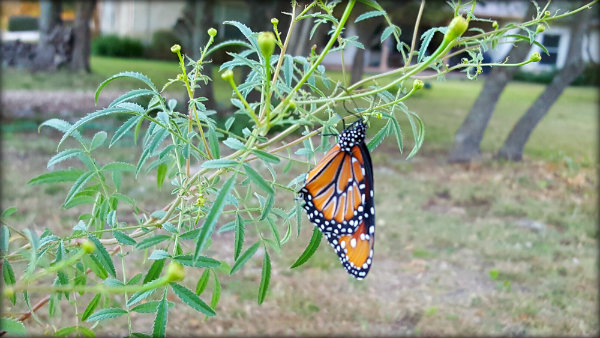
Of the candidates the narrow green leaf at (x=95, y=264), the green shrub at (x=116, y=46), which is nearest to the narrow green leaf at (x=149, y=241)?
the narrow green leaf at (x=95, y=264)

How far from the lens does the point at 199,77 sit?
3.35 ft

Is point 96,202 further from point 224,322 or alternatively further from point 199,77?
point 224,322

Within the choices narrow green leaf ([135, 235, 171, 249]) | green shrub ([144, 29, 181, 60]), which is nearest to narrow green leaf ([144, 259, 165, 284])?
narrow green leaf ([135, 235, 171, 249])

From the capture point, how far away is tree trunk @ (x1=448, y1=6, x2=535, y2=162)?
5270 millimetres

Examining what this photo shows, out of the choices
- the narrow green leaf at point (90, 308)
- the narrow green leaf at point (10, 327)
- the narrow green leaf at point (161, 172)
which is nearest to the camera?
the narrow green leaf at point (10, 327)

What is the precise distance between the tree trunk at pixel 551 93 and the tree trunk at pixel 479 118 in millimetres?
342

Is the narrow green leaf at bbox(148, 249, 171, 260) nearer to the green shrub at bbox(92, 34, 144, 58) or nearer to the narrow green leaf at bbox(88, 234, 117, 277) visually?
the narrow green leaf at bbox(88, 234, 117, 277)

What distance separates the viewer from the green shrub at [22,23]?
8.99m

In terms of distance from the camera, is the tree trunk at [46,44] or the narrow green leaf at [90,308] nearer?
the narrow green leaf at [90,308]

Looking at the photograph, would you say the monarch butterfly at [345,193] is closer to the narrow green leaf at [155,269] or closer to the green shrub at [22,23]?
the narrow green leaf at [155,269]

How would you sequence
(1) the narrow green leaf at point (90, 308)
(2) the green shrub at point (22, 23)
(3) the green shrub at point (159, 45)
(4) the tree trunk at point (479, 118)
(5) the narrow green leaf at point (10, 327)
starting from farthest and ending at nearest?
(3) the green shrub at point (159, 45), (2) the green shrub at point (22, 23), (4) the tree trunk at point (479, 118), (1) the narrow green leaf at point (90, 308), (5) the narrow green leaf at point (10, 327)

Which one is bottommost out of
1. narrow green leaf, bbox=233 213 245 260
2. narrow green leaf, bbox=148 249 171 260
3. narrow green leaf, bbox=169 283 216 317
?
narrow green leaf, bbox=169 283 216 317

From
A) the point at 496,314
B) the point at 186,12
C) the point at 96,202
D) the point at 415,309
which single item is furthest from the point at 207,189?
the point at 186,12

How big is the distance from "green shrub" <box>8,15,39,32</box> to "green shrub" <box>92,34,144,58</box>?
1.64 metres
